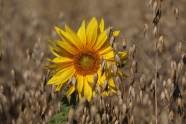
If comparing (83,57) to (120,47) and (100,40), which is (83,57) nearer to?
(100,40)

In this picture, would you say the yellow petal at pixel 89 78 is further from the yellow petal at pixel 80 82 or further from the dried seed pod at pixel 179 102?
the dried seed pod at pixel 179 102

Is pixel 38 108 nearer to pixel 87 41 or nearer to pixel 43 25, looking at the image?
pixel 87 41

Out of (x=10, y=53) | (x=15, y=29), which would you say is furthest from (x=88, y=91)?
(x=15, y=29)

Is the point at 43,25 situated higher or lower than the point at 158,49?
higher

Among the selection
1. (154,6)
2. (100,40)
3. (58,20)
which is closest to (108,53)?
(100,40)

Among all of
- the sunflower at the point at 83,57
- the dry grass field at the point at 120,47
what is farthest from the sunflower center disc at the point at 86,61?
the dry grass field at the point at 120,47

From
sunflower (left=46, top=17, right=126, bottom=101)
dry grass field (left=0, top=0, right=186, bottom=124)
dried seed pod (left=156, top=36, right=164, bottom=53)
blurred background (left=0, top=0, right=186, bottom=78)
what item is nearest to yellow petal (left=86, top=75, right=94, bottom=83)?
sunflower (left=46, top=17, right=126, bottom=101)

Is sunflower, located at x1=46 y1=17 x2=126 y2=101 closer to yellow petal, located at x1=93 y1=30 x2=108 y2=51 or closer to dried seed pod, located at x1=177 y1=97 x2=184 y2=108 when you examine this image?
yellow petal, located at x1=93 y1=30 x2=108 y2=51
